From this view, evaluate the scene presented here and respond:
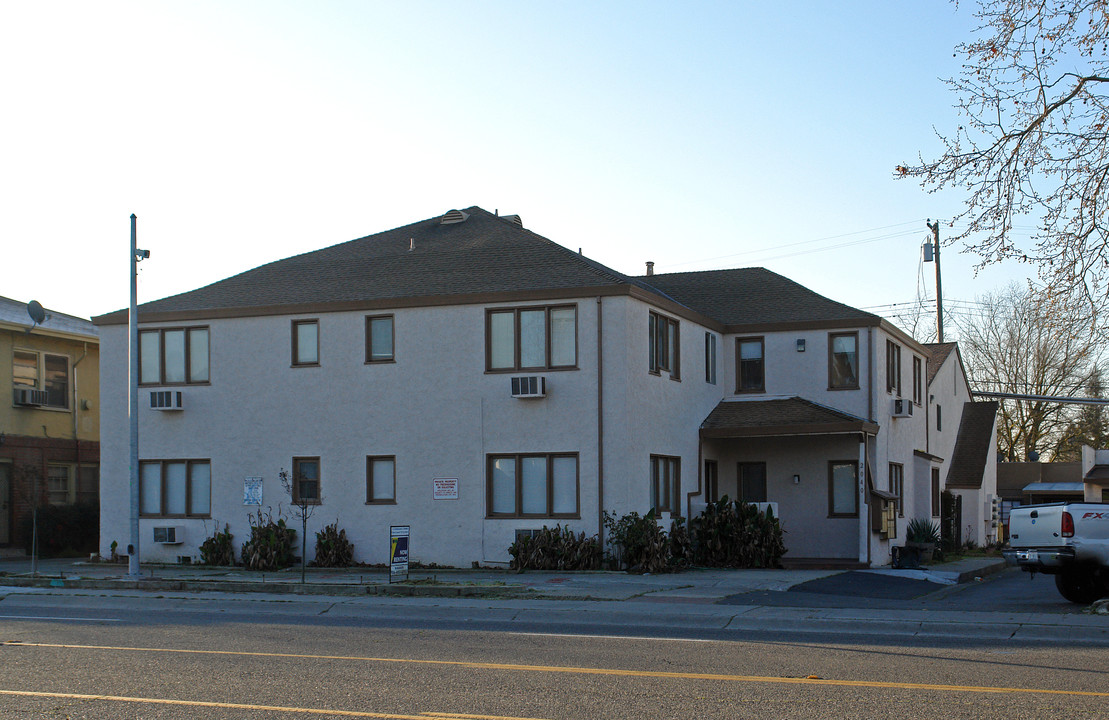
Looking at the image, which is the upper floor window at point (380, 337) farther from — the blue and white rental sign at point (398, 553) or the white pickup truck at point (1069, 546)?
the white pickup truck at point (1069, 546)

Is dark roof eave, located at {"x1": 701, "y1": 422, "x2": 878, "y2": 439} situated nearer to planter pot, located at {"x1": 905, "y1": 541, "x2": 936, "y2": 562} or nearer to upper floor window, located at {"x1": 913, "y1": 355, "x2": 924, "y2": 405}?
planter pot, located at {"x1": 905, "y1": 541, "x2": 936, "y2": 562}

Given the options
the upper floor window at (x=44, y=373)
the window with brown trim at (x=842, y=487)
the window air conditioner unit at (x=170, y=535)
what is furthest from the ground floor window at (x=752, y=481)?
the upper floor window at (x=44, y=373)

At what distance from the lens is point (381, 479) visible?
2386cm

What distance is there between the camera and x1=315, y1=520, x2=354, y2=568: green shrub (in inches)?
925

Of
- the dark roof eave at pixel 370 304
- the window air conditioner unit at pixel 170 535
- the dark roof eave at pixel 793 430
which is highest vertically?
the dark roof eave at pixel 370 304

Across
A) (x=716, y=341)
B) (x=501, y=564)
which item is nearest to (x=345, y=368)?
(x=501, y=564)

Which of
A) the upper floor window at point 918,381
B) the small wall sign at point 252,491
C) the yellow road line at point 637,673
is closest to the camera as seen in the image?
the yellow road line at point 637,673

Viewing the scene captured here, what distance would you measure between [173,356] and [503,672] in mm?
17927

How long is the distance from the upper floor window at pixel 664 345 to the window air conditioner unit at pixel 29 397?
16748 millimetres

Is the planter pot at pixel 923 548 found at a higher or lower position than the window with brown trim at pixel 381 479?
lower

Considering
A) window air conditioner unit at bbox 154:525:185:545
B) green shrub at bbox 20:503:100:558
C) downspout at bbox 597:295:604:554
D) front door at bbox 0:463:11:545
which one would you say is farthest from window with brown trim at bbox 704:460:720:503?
front door at bbox 0:463:11:545

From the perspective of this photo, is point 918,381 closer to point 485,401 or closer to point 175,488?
point 485,401

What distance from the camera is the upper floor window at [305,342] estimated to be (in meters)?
24.4

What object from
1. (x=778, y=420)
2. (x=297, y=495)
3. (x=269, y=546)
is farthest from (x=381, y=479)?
(x=778, y=420)
